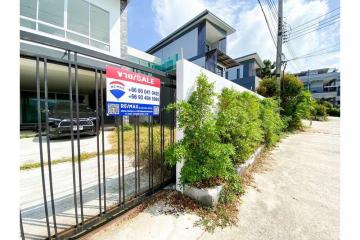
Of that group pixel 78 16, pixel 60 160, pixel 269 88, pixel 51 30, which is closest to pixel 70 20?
pixel 78 16

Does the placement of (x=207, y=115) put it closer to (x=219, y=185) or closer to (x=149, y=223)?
(x=219, y=185)

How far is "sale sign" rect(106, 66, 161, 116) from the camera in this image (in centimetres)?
217

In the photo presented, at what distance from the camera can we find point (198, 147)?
2.92m

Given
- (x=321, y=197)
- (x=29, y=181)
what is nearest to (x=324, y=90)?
(x=321, y=197)

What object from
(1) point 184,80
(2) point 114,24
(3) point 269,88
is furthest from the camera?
(3) point 269,88

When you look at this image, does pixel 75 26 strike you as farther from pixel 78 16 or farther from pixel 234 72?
pixel 234 72

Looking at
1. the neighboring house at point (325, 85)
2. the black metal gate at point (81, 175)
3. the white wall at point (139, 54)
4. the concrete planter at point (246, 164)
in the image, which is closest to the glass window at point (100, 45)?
the white wall at point (139, 54)

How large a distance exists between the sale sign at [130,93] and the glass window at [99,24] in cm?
828

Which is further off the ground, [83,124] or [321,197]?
[83,124]

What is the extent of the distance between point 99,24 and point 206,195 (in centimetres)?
1018

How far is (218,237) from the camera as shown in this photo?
2148 mm
